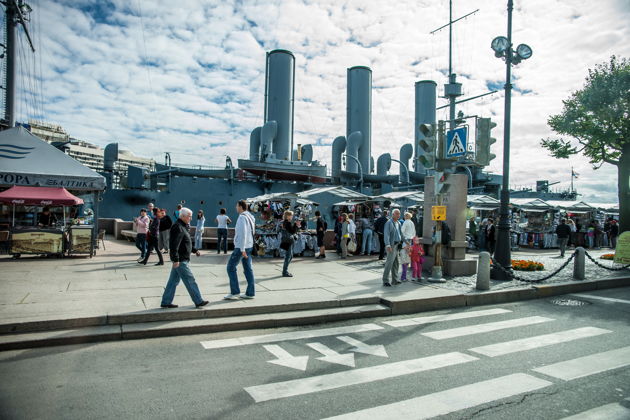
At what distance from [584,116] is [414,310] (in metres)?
14.7

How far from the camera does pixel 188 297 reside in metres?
7.07

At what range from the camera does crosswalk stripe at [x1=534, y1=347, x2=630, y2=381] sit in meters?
4.25

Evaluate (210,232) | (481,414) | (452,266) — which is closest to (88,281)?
(481,414)

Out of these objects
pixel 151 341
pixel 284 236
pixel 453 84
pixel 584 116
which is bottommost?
pixel 151 341

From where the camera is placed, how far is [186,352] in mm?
4863

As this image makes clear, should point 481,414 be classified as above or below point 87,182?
below

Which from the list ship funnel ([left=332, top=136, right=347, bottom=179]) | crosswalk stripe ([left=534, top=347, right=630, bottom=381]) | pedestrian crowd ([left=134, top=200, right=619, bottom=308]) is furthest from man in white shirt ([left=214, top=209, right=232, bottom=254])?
ship funnel ([left=332, top=136, right=347, bottom=179])

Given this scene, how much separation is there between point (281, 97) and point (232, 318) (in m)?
44.8

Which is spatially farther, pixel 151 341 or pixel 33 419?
pixel 151 341

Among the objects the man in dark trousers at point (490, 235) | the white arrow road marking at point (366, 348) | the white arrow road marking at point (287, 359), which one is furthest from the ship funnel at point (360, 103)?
the white arrow road marking at point (287, 359)

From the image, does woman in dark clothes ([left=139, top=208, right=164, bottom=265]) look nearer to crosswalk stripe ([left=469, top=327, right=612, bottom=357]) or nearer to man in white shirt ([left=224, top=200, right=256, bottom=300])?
man in white shirt ([left=224, top=200, right=256, bottom=300])

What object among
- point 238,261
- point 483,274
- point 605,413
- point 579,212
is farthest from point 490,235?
point 605,413

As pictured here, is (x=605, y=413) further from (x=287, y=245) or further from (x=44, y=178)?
(x=44, y=178)

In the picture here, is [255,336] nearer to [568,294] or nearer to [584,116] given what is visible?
[568,294]
